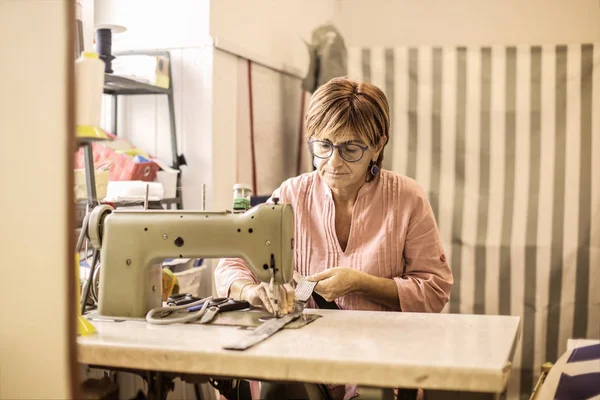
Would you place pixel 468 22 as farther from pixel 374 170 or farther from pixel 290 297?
pixel 290 297

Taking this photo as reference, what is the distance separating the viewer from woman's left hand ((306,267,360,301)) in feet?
6.07

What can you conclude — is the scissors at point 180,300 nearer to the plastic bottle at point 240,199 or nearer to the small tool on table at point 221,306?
the small tool on table at point 221,306

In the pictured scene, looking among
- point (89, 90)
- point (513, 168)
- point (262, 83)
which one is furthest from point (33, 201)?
point (513, 168)

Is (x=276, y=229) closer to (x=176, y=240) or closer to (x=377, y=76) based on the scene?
(x=176, y=240)

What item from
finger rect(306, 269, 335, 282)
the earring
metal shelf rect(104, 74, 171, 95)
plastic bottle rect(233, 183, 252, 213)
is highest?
metal shelf rect(104, 74, 171, 95)

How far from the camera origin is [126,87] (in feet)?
9.15

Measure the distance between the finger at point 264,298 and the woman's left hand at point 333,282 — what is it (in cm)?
14

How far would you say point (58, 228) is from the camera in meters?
1.37

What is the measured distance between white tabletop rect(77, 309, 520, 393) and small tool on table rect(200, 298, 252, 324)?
0.13 ft

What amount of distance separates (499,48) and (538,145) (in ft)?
1.65

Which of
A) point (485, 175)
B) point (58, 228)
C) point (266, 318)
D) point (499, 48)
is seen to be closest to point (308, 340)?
point (266, 318)

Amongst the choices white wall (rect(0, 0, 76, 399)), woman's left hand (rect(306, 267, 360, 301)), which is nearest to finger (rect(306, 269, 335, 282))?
woman's left hand (rect(306, 267, 360, 301))

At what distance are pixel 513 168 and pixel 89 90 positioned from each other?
2437 millimetres

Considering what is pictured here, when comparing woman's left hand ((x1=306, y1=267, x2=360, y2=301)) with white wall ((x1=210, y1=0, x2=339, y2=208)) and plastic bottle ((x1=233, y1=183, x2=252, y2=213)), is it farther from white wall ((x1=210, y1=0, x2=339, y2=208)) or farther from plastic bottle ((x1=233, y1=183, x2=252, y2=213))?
white wall ((x1=210, y1=0, x2=339, y2=208))
